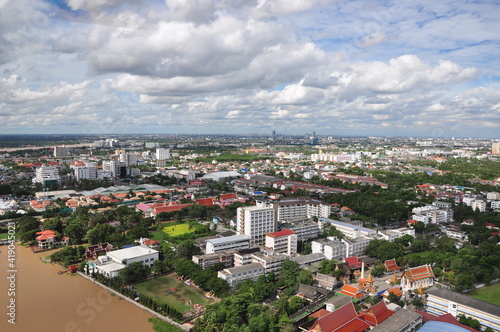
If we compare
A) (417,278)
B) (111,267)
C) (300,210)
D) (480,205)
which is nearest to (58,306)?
(111,267)

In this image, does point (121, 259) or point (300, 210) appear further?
point (300, 210)

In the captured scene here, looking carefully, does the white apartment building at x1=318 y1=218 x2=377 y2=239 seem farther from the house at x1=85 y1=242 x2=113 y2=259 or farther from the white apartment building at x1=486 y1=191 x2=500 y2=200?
the white apartment building at x1=486 y1=191 x2=500 y2=200

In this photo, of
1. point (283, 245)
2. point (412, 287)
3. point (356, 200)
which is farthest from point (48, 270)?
point (356, 200)

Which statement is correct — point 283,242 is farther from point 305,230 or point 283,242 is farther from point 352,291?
point 352,291

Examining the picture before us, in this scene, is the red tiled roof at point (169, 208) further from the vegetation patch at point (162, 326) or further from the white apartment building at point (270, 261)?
the vegetation patch at point (162, 326)

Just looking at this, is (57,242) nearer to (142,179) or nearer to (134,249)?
(134,249)
